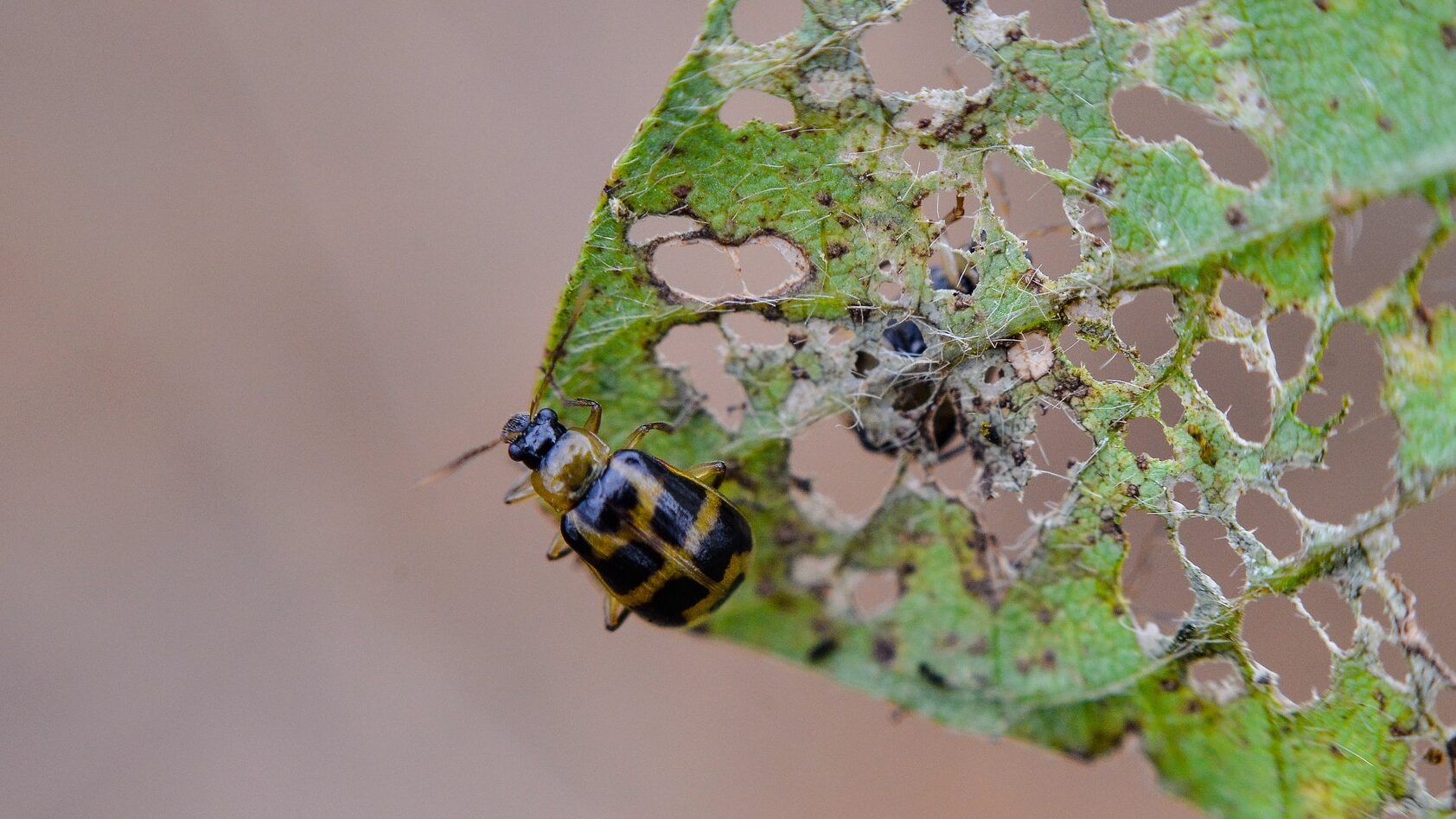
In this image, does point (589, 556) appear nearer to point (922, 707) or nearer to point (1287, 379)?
point (922, 707)

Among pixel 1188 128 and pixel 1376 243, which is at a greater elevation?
pixel 1188 128

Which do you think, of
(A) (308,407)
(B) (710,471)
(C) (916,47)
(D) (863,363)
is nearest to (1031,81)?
(D) (863,363)

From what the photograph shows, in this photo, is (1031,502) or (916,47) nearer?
(1031,502)

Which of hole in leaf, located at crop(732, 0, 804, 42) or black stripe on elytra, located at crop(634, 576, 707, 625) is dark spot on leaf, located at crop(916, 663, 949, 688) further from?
hole in leaf, located at crop(732, 0, 804, 42)

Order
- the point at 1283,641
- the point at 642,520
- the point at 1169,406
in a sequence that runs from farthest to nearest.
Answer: the point at 1283,641 → the point at 642,520 → the point at 1169,406

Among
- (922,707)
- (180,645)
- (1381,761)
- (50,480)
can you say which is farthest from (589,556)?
(50,480)

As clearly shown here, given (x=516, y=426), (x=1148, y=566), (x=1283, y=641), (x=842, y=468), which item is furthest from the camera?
(x=842, y=468)

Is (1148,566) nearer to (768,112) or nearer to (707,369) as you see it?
(768,112)
